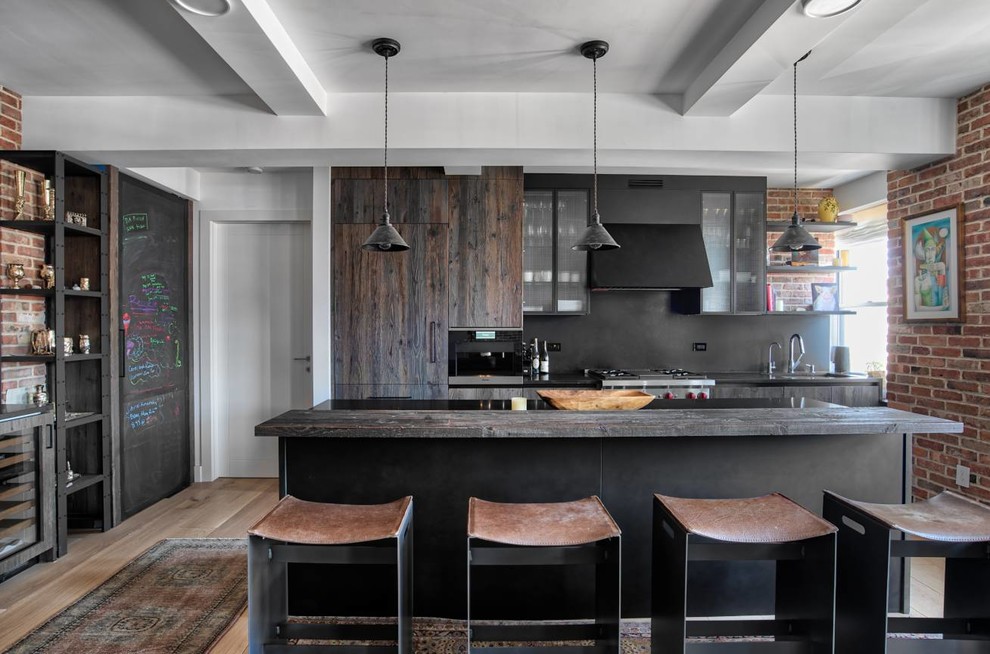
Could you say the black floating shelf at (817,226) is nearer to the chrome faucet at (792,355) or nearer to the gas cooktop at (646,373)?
the chrome faucet at (792,355)

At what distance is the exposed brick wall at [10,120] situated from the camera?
3.03 metres

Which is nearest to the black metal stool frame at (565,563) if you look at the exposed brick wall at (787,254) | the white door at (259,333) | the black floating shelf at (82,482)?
the black floating shelf at (82,482)

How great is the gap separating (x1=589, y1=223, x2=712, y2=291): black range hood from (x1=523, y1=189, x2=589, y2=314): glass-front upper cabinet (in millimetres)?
191

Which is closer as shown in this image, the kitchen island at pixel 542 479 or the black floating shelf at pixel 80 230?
the kitchen island at pixel 542 479

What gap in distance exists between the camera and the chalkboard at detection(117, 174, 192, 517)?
3635 mm

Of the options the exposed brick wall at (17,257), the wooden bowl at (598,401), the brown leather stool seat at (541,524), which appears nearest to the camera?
the brown leather stool seat at (541,524)

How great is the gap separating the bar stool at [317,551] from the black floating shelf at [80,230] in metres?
2.42

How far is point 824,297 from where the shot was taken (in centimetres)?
484

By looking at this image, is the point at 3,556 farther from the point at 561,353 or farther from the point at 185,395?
the point at 561,353

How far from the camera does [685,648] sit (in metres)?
1.71

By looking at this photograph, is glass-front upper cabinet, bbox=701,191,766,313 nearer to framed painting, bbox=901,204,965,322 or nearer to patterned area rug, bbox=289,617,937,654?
framed painting, bbox=901,204,965,322

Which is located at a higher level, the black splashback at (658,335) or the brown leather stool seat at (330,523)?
the black splashback at (658,335)

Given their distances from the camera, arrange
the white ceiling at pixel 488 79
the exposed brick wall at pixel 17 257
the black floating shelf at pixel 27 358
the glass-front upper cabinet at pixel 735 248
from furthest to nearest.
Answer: the glass-front upper cabinet at pixel 735 248
the exposed brick wall at pixel 17 257
the black floating shelf at pixel 27 358
the white ceiling at pixel 488 79

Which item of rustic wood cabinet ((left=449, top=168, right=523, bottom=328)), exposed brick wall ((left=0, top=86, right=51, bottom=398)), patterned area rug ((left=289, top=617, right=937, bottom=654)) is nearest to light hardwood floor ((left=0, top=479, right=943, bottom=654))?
patterned area rug ((left=289, top=617, right=937, bottom=654))
